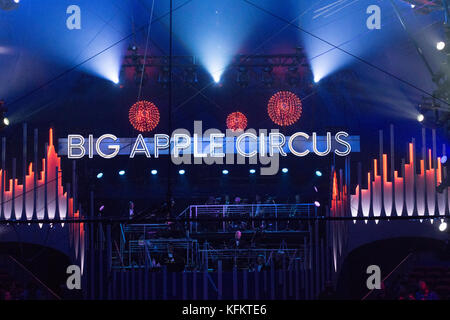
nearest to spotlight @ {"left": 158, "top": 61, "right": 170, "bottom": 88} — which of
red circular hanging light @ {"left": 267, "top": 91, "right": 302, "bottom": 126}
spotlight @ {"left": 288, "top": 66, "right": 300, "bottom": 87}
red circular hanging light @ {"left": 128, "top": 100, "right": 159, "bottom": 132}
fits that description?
red circular hanging light @ {"left": 128, "top": 100, "right": 159, "bottom": 132}

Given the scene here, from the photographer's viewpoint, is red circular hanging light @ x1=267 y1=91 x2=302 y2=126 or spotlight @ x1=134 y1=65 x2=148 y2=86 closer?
red circular hanging light @ x1=267 y1=91 x2=302 y2=126

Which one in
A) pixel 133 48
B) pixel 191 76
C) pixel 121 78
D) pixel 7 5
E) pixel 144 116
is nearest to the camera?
pixel 7 5

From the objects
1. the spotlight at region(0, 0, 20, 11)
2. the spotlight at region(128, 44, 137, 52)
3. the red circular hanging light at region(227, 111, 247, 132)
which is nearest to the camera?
the spotlight at region(0, 0, 20, 11)

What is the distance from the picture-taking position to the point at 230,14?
13.0 meters

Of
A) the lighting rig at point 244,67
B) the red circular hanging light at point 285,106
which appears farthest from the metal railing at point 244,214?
the lighting rig at point 244,67

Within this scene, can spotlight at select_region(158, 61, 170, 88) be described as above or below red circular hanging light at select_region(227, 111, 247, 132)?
above

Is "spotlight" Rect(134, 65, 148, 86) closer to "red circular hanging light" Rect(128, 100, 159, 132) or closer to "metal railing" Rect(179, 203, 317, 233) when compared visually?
"red circular hanging light" Rect(128, 100, 159, 132)

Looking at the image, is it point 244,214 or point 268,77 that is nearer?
point 268,77

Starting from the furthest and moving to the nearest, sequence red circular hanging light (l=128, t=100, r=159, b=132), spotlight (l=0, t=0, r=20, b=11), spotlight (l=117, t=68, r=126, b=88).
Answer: spotlight (l=117, t=68, r=126, b=88) < red circular hanging light (l=128, t=100, r=159, b=132) < spotlight (l=0, t=0, r=20, b=11)

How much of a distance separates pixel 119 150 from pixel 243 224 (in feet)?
10.6

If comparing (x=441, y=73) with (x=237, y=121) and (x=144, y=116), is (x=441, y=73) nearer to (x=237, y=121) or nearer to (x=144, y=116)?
(x=237, y=121)

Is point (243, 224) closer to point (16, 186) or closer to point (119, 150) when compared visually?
point (119, 150)

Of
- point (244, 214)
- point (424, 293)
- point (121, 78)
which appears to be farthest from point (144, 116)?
point (424, 293)
